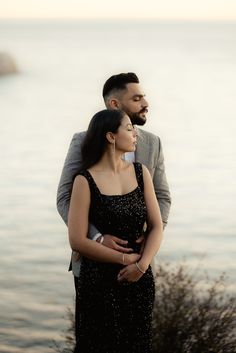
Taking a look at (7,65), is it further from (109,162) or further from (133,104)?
(109,162)

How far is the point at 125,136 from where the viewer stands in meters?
3.91

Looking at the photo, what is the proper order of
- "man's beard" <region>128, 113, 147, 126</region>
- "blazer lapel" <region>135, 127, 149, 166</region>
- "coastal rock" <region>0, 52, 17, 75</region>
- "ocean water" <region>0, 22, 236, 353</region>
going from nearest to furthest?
"man's beard" <region>128, 113, 147, 126</region> < "blazer lapel" <region>135, 127, 149, 166</region> < "ocean water" <region>0, 22, 236, 353</region> < "coastal rock" <region>0, 52, 17, 75</region>

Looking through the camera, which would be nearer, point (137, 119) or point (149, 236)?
point (149, 236)

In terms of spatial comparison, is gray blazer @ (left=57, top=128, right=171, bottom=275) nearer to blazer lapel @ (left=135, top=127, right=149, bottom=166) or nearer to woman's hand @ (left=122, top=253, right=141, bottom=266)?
blazer lapel @ (left=135, top=127, right=149, bottom=166)

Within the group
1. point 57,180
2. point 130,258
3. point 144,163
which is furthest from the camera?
point 57,180

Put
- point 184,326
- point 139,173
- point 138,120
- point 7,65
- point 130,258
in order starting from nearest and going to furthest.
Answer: point 130,258, point 139,173, point 138,120, point 184,326, point 7,65

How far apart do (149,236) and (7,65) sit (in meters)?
60.3

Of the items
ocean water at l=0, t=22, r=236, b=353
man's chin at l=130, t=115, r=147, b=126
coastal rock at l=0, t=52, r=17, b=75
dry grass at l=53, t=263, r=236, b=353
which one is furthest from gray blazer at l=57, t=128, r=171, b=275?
coastal rock at l=0, t=52, r=17, b=75

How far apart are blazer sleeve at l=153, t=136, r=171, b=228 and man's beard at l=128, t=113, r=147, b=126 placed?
0.19 m

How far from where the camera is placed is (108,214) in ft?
12.8

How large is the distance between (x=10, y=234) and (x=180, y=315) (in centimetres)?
797

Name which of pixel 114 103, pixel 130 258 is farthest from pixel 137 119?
pixel 130 258

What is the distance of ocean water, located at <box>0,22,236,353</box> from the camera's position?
10.0 metres

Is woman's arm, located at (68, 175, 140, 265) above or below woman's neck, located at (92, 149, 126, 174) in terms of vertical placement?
below
